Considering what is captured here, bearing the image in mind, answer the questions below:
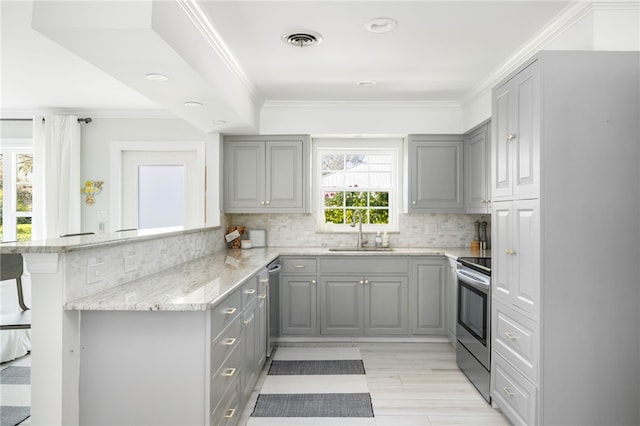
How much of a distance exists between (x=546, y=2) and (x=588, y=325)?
1.75m

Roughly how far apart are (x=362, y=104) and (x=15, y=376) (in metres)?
3.86

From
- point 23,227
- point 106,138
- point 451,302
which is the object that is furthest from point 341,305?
point 23,227

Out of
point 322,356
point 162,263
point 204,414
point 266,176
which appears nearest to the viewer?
point 204,414

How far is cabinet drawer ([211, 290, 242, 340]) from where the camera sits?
1.94m

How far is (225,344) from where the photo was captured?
2.14 m

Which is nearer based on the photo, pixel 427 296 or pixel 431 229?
pixel 427 296

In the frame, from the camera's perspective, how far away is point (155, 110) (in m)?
4.90

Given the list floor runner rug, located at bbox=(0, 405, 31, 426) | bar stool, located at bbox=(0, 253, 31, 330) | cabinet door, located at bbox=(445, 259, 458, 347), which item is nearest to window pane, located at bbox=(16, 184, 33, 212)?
bar stool, located at bbox=(0, 253, 31, 330)

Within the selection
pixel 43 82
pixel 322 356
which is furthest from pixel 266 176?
pixel 43 82

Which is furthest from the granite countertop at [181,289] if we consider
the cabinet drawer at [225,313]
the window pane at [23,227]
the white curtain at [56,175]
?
the window pane at [23,227]

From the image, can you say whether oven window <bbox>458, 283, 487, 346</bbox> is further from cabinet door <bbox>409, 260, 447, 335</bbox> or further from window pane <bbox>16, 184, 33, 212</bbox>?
window pane <bbox>16, 184, 33, 212</bbox>

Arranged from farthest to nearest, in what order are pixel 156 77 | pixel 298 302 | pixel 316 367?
pixel 298 302, pixel 316 367, pixel 156 77

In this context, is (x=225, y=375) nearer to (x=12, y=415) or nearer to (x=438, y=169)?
(x=12, y=415)

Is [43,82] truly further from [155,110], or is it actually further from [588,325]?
[588,325]
